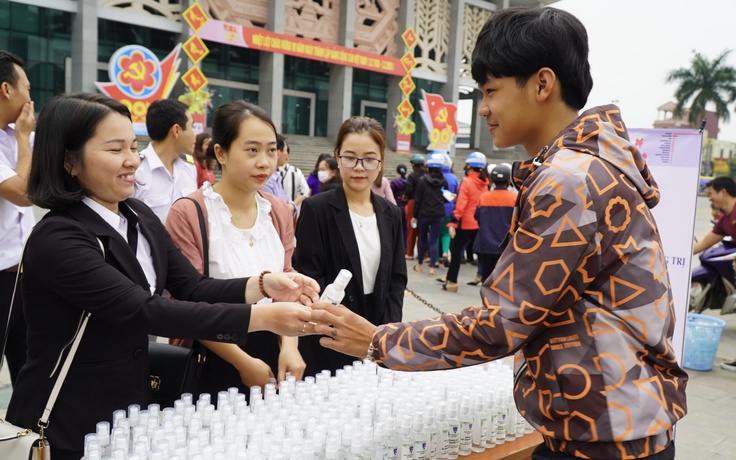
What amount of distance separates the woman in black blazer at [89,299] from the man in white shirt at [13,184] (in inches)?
43.0

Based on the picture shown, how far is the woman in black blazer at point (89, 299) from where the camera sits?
1574 mm

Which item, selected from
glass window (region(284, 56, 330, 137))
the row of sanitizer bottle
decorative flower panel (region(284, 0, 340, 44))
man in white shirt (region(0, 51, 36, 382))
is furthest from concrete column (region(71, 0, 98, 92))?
the row of sanitizer bottle

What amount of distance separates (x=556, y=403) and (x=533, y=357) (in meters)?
0.11

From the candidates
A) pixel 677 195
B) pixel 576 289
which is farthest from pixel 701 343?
pixel 576 289

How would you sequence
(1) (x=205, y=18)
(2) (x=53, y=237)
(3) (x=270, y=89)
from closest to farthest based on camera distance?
1. (2) (x=53, y=237)
2. (1) (x=205, y=18)
3. (3) (x=270, y=89)

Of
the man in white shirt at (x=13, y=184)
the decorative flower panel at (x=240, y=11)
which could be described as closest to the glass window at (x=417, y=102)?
the decorative flower panel at (x=240, y=11)

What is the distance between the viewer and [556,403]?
1.24 metres

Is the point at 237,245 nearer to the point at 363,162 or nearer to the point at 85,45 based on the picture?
the point at 363,162

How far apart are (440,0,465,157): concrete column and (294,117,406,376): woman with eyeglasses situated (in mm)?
28344

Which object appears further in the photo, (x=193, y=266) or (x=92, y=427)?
(x=193, y=266)

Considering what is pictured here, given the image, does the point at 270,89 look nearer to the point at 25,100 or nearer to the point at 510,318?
the point at 25,100

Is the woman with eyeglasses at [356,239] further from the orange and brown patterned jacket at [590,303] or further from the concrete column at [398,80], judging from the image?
the concrete column at [398,80]

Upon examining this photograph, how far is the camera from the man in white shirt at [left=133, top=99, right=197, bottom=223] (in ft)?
12.7

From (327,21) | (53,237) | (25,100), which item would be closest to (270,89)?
(327,21)
